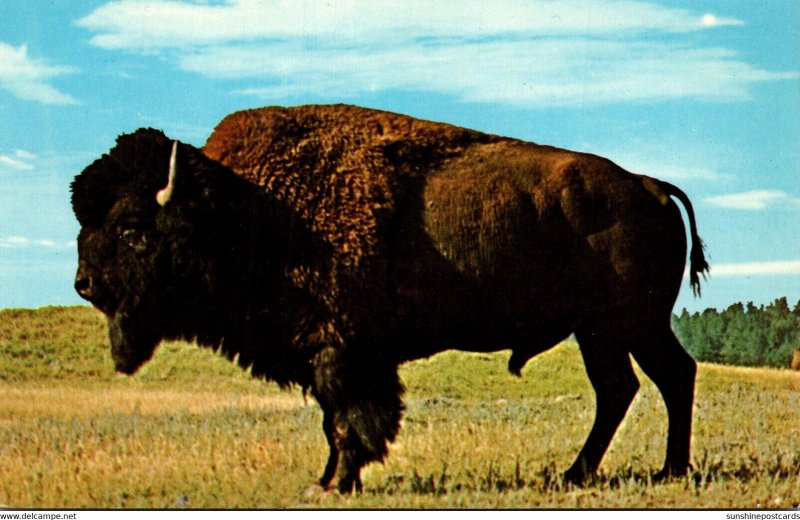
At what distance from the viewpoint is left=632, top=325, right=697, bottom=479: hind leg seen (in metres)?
6.69

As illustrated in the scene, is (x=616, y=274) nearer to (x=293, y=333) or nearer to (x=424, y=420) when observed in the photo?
(x=293, y=333)

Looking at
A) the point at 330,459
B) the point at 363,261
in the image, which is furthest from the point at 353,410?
the point at 363,261

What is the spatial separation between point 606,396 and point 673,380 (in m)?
0.47

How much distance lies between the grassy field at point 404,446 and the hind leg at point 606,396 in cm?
16

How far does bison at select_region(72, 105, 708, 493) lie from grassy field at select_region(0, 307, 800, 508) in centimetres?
45

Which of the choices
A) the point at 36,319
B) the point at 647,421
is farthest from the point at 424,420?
the point at 36,319

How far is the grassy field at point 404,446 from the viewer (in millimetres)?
6398

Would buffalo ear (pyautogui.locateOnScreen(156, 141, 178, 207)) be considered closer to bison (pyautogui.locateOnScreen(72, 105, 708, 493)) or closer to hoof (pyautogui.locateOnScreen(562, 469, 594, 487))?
bison (pyautogui.locateOnScreen(72, 105, 708, 493))

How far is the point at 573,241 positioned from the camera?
6539 millimetres

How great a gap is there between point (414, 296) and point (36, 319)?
13989mm

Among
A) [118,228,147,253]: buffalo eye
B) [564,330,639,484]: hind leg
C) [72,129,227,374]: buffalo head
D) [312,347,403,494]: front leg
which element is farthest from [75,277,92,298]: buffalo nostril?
[564,330,639,484]: hind leg

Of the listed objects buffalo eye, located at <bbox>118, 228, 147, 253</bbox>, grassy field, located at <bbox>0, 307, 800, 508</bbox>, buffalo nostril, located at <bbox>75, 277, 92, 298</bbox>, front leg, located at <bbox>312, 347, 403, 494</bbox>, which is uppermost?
buffalo eye, located at <bbox>118, 228, 147, 253</bbox>

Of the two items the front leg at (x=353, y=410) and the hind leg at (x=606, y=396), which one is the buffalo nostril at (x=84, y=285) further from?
the hind leg at (x=606, y=396)

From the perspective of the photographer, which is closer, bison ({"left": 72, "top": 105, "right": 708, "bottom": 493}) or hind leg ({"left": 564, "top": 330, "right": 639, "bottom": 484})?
bison ({"left": 72, "top": 105, "right": 708, "bottom": 493})
